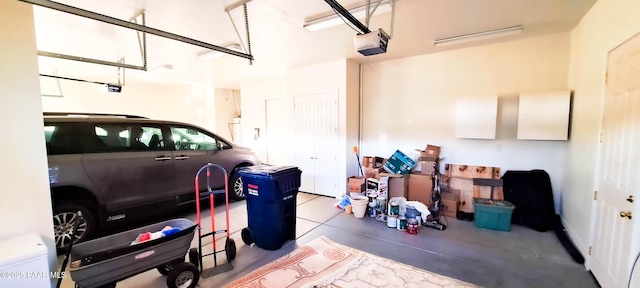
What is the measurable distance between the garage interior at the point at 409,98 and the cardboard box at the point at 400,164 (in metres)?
0.47

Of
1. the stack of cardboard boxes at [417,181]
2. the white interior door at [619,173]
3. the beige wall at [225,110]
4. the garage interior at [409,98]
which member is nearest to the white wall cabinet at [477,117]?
the garage interior at [409,98]

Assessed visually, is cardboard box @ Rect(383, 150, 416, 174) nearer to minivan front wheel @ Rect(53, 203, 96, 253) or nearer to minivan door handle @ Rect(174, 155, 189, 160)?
minivan door handle @ Rect(174, 155, 189, 160)

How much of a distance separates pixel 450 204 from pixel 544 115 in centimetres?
182

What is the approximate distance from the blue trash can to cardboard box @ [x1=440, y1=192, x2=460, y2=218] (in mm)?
2602

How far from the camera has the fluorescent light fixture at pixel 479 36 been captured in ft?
11.1

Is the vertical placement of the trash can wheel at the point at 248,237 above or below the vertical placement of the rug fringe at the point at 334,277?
above

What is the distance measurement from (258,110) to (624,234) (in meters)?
6.79

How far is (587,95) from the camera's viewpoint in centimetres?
288

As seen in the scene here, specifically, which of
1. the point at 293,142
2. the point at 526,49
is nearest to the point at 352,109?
the point at 293,142

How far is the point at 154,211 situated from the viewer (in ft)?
11.8

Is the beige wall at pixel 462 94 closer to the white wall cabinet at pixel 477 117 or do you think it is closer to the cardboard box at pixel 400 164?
the white wall cabinet at pixel 477 117

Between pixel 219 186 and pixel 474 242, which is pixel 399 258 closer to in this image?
pixel 474 242

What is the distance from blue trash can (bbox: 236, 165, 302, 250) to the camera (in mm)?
2911

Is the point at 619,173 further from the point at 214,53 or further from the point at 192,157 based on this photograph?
the point at 214,53
